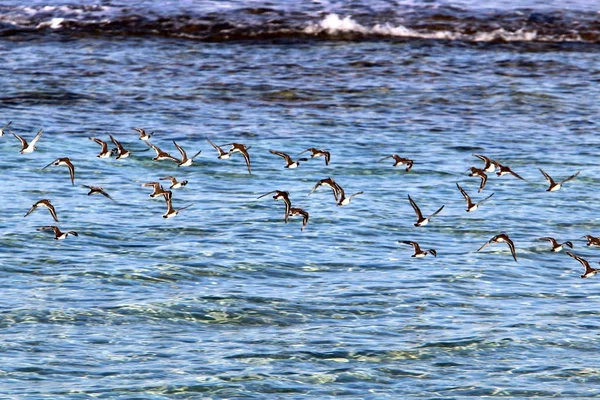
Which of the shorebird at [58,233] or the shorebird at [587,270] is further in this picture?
the shorebird at [58,233]

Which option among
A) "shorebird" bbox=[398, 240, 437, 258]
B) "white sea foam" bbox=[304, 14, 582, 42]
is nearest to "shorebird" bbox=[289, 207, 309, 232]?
"shorebird" bbox=[398, 240, 437, 258]

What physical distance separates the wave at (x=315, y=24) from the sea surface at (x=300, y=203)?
0.11 m

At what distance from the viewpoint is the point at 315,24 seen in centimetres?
4312

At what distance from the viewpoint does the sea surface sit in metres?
17.4

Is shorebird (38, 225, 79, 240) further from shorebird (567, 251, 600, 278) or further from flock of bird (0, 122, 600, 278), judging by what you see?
shorebird (567, 251, 600, 278)

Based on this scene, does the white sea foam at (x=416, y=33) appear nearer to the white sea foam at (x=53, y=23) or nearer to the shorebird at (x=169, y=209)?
the white sea foam at (x=53, y=23)

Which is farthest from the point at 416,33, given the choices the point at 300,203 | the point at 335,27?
the point at 300,203

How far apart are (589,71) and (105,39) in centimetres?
1606

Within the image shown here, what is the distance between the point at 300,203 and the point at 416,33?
17.7 m

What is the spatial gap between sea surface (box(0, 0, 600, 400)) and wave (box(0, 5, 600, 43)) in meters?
0.11

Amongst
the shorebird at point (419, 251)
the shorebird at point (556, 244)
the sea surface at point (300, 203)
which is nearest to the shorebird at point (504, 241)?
the sea surface at point (300, 203)

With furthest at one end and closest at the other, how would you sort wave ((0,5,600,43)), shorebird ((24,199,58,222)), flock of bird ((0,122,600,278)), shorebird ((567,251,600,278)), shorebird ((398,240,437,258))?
wave ((0,5,600,43)) → shorebird ((24,199,58,222)) → flock of bird ((0,122,600,278)) → shorebird ((398,240,437,258)) → shorebird ((567,251,600,278))

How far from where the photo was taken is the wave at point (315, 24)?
42219 mm

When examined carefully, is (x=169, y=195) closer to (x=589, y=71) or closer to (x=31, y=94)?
(x=31, y=94)
